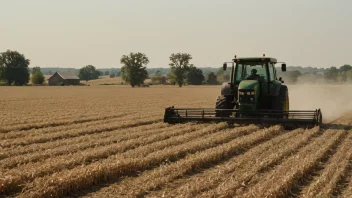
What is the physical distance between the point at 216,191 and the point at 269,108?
9.30 m

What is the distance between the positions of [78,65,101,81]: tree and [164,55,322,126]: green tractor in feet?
511

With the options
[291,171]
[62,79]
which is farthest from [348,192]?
[62,79]

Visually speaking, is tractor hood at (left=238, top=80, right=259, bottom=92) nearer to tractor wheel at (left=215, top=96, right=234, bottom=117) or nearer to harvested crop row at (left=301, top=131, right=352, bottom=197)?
tractor wheel at (left=215, top=96, right=234, bottom=117)

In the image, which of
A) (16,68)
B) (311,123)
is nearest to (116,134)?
(311,123)

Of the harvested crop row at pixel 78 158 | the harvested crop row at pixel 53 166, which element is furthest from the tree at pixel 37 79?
the harvested crop row at pixel 53 166

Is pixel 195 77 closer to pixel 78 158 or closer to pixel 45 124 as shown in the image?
pixel 45 124

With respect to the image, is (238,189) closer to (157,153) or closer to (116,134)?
(157,153)

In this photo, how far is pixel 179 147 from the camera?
9.64 metres

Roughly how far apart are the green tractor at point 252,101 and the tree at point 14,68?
86205 mm

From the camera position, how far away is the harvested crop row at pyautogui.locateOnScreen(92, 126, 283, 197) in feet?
21.6

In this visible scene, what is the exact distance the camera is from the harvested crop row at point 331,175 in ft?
20.4

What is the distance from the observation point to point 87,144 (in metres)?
10.3

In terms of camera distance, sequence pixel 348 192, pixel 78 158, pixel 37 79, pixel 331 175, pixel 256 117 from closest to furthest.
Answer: pixel 348 192 < pixel 331 175 < pixel 78 158 < pixel 256 117 < pixel 37 79

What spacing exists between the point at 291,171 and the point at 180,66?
8272cm
